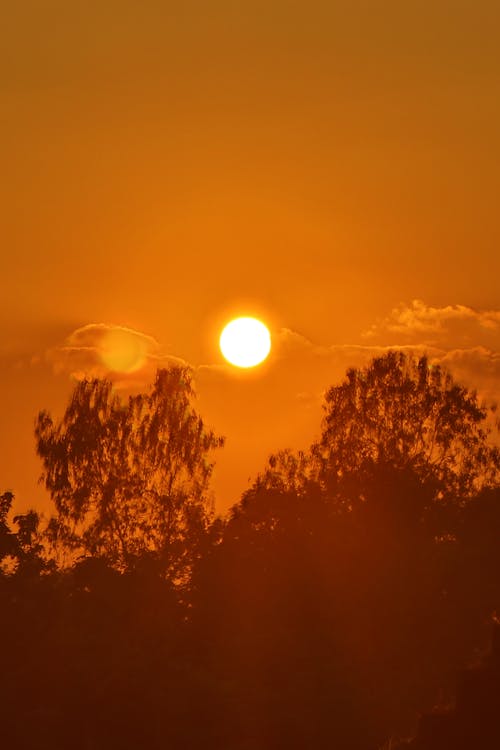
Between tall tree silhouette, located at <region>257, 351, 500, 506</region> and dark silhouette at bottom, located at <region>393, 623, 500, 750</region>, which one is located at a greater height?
tall tree silhouette, located at <region>257, 351, 500, 506</region>

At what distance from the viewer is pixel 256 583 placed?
6656cm

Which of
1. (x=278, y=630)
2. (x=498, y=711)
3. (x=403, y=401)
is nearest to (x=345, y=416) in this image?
(x=403, y=401)

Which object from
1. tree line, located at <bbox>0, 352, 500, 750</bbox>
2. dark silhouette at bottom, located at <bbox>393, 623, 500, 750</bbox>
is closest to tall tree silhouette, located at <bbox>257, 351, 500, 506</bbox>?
tree line, located at <bbox>0, 352, 500, 750</bbox>

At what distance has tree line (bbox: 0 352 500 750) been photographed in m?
57.3

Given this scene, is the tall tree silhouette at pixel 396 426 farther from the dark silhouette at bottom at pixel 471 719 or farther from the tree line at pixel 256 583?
the dark silhouette at bottom at pixel 471 719

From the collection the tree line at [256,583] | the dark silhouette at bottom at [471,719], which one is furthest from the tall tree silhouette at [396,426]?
the dark silhouette at bottom at [471,719]

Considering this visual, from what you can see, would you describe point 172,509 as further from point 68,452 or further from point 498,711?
point 498,711

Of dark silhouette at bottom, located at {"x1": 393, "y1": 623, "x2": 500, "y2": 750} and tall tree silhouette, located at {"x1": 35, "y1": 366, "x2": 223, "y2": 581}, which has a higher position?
tall tree silhouette, located at {"x1": 35, "y1": 366, "x2": 223, "y2": 581}

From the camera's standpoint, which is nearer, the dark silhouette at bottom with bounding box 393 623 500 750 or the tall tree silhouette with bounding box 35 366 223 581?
the dark silhouette at bottom with bounding box 393 623 500 750

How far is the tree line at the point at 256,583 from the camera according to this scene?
188 ft

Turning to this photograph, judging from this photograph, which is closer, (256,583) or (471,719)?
(471,719)

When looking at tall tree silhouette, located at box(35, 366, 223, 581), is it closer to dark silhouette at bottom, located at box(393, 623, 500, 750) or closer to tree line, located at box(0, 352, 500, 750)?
tree line, located at box(0, 352, 500, 750)

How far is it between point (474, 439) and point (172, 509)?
17.2 meters

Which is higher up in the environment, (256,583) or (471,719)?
(256,583)
